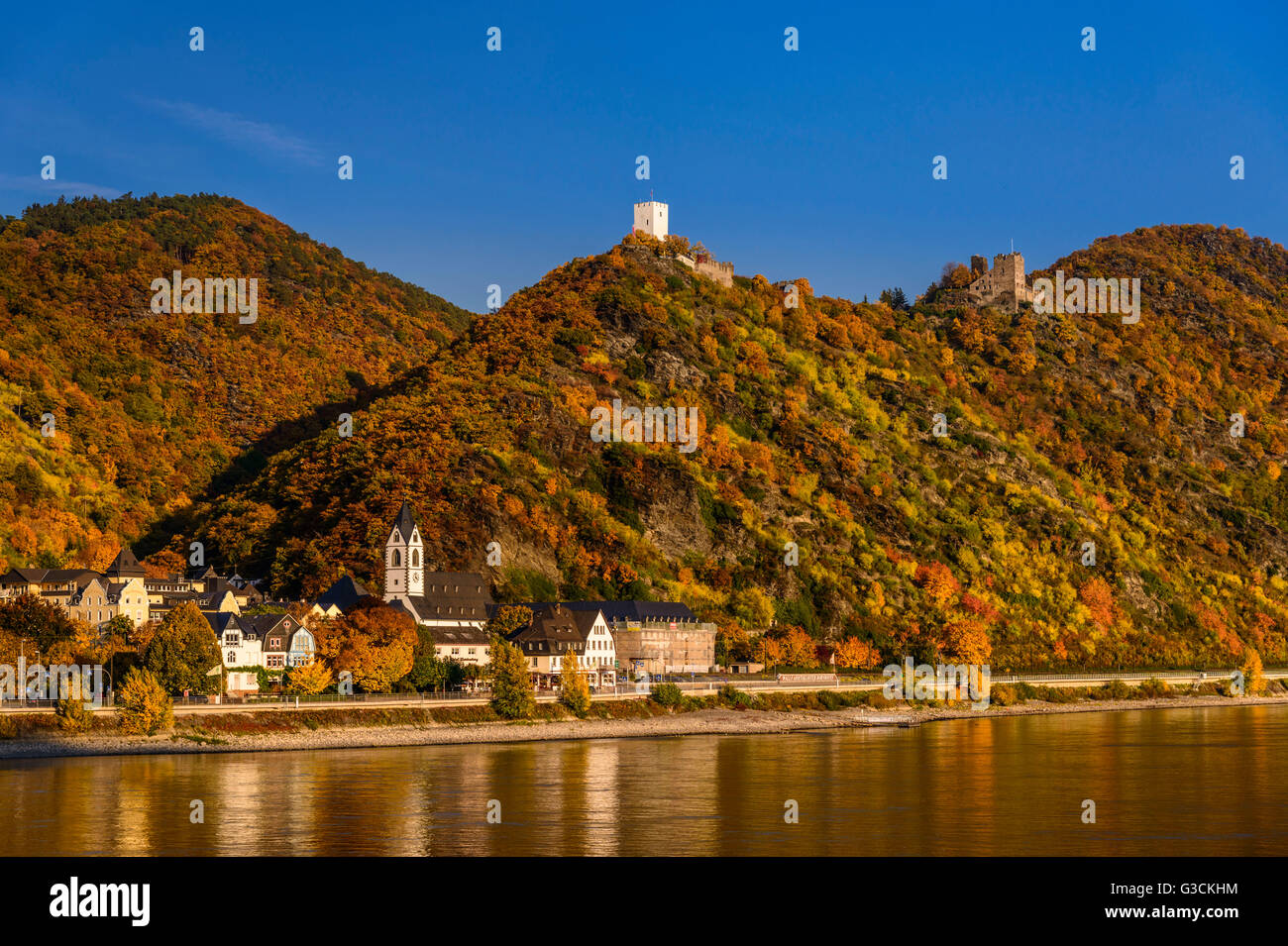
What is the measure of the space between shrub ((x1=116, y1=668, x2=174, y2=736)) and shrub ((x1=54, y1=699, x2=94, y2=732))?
1.90 metres

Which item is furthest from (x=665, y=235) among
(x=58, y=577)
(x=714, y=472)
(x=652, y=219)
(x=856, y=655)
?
(x=58, y=577)

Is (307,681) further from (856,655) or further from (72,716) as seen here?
(856,655)

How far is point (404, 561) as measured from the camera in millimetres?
105438

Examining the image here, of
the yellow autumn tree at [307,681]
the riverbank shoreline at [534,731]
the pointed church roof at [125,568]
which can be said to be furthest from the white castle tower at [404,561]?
the riverbank shoreline at [534,731]

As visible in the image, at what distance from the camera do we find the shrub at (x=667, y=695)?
98000mm

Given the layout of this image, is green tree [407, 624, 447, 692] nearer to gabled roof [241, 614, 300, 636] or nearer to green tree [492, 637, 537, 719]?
green tree [492, 637, 537, 719]

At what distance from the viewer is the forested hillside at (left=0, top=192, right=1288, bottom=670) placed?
405ft

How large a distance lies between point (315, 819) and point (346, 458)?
89.3 m

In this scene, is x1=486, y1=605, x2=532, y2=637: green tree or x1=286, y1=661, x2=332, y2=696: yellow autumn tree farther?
x1=486, y1=605, x2=532, y2=637: green tree

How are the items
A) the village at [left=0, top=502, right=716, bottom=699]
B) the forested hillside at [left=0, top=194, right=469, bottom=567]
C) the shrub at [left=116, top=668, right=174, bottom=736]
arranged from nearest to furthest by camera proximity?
the shrub at [left=116, top=668, right=174, bottom=736] → the village at [left=0, top=502, right=716, bottom=699] → the forested hillside at [left=0, top=194, right=469, bottom=567]

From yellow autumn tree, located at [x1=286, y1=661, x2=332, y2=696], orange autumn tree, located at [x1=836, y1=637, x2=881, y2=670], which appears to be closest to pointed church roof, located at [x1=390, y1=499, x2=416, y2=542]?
yellow autumn tree, located at [x1=286, y1=661, x2=332, y2=696]

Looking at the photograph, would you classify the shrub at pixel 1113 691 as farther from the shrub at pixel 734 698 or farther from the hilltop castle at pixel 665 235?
the hilltop castle at pixel 665 235

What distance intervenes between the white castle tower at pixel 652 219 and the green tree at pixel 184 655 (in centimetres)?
11530

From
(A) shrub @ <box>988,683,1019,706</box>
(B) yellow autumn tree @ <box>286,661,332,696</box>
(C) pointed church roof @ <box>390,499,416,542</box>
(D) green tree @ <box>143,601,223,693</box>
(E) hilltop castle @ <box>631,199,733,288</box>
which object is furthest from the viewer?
(E) hilltop castle @ <box>631,199,733,288</box>
